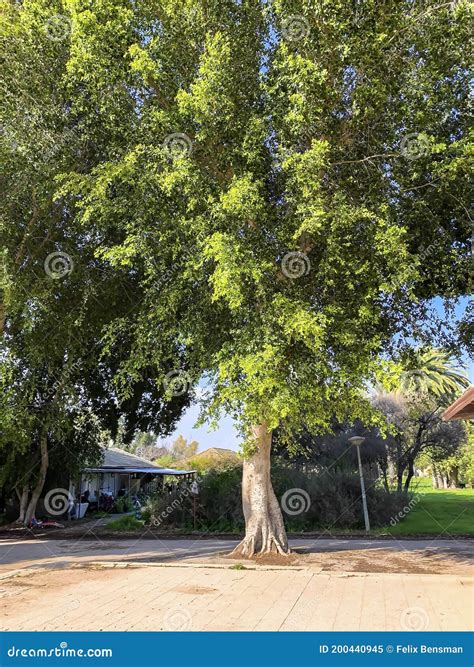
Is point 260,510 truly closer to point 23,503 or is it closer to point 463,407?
point 463,407

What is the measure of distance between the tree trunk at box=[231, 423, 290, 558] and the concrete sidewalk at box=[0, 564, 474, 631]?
177 centimetres

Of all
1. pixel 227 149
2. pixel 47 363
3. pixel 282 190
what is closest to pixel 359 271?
pixel 282 190

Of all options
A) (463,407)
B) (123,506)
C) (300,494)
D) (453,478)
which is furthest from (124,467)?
(453,478)

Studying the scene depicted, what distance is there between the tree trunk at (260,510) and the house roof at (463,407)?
13.1 feet

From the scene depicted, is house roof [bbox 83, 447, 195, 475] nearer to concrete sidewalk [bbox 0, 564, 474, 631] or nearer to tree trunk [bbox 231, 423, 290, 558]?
tree trunk [bbox 231, 423, 290, 558]

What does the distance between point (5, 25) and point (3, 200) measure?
364 cm

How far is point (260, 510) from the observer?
41.1 ft

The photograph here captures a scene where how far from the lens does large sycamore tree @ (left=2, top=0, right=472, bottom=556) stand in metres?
9.35

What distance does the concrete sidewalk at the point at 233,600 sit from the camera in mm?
6254

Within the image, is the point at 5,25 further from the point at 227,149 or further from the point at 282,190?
the point at 282,190

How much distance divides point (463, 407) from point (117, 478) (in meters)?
32.7

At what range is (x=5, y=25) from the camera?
37.0 ft

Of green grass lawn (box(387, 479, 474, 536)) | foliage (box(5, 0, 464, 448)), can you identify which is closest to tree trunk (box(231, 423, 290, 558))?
foliage (box(5, 0, 464, 448))

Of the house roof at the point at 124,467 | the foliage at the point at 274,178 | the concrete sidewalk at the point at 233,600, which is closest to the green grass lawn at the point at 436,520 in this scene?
the concrete sidewalk at the point at 233,600
